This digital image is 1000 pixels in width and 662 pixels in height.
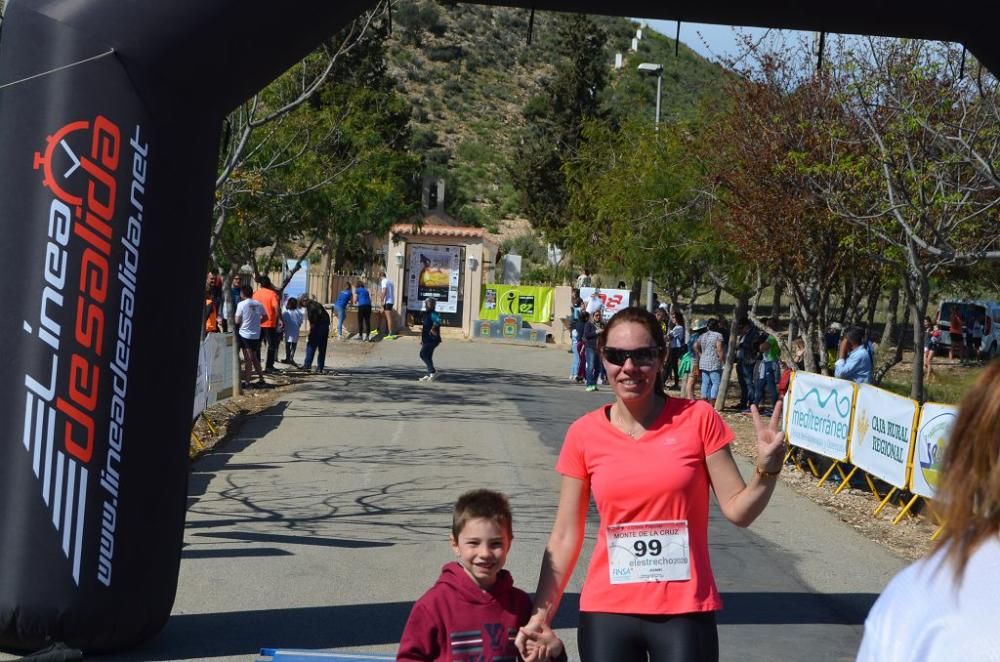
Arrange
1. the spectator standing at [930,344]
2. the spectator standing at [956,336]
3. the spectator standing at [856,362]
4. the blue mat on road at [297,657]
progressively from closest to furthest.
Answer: the blue mat on road at [297,657], the spectator standing at [856,362], the spectator standing at [930,344], the spectator standing at [956,336]

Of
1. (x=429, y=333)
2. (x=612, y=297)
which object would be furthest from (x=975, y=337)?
(x=429, y=333)

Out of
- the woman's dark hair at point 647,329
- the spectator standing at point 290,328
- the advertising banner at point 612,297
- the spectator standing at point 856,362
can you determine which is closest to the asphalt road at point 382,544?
the spectator standing at point 856,362

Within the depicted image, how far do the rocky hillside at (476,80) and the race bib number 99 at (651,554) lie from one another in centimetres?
6608

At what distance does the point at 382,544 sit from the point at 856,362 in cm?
702

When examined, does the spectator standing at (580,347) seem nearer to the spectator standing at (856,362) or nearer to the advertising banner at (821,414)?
the advertising banner at (821,414)

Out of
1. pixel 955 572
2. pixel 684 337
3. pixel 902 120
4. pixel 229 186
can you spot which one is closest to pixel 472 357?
pixel 684 337

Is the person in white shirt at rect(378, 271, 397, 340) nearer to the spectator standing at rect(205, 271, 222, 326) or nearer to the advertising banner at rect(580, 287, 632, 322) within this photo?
the advertising banner at rect(580, 287, 632, 322)

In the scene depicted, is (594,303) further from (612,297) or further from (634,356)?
(634,356)

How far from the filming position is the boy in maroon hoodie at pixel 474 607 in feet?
12.2

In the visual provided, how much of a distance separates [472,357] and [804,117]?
1661 centimetres

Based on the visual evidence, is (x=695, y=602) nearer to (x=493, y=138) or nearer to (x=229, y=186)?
(x=229, y=186)

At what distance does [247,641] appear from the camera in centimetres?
664

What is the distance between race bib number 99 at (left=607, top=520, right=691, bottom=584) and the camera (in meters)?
3.82

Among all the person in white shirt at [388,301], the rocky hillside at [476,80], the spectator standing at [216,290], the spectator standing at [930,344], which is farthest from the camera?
the rocky hillside at [476,80]
